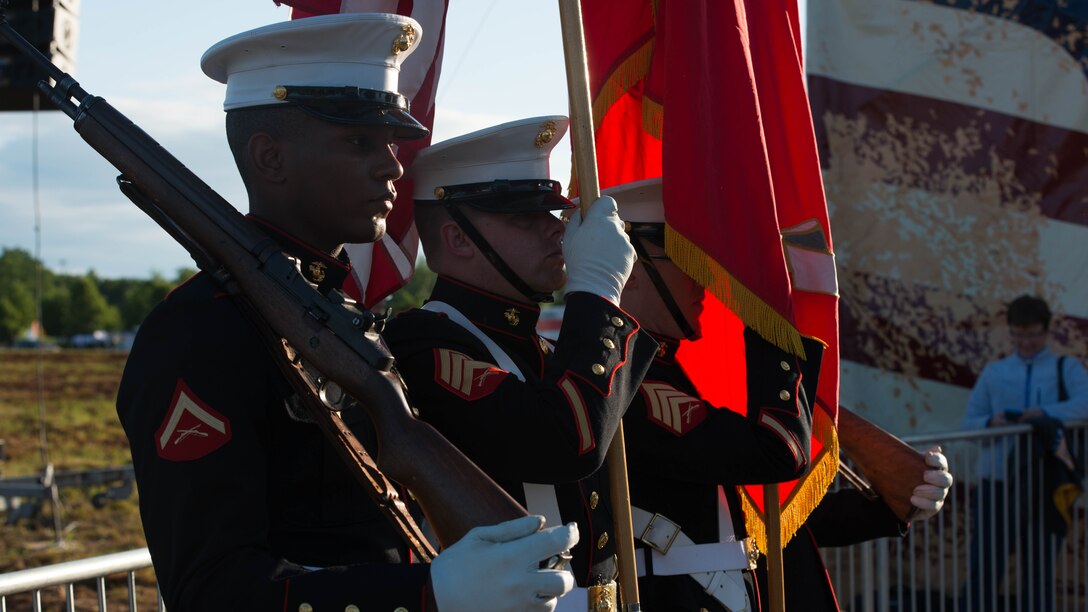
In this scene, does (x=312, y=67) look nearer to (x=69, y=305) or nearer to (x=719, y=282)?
(x=719, y=282)

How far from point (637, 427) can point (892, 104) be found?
5251 mm

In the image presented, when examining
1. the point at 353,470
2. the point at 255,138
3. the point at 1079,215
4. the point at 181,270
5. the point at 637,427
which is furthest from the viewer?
the point at 181,270

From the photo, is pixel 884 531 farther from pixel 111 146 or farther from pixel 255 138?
pixel 111 146

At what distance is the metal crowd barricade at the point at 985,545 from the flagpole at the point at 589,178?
131 inches

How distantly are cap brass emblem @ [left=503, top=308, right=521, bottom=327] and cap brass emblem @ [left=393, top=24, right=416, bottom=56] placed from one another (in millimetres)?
666

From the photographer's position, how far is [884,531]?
3602 mm

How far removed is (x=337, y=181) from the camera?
225 cm

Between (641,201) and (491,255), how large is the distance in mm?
830

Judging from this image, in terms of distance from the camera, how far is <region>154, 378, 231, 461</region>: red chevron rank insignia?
1.87 m

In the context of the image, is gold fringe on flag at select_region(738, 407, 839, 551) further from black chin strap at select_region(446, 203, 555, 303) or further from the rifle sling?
the rifle sling


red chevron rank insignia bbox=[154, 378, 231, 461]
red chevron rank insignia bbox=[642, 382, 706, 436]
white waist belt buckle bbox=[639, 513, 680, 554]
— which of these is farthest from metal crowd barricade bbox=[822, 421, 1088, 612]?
red chevron rank insignia bbox=[154, 378, 231, 461]

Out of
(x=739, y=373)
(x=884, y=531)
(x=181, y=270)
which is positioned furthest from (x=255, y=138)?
(x=181, y=270)

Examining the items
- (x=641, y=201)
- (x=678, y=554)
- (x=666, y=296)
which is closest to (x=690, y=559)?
(x=678, y=554)

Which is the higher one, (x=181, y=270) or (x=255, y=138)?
(x=181, y=270)
